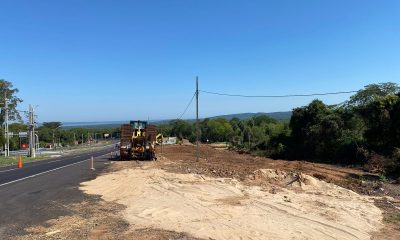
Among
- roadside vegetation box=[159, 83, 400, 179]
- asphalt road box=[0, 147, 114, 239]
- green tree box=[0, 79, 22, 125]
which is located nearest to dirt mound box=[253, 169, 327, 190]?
roadside vegetation box=[159, 83, 400, 179]

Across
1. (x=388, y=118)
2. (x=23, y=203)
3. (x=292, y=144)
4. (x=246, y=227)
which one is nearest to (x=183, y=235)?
(x=246, y=227)

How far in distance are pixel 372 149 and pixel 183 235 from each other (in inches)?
1102

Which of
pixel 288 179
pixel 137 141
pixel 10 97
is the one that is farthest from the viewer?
pixel 10 97

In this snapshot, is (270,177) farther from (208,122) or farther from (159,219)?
(208,122)

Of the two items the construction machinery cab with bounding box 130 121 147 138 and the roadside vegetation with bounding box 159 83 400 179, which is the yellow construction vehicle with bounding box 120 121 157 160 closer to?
the construction machinery cab with bounding box 130 121 147 138

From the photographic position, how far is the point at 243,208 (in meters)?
13.1

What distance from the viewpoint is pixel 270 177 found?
68.9 ft

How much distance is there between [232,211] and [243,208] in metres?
0.61

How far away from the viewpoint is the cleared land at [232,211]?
10219 millimetres

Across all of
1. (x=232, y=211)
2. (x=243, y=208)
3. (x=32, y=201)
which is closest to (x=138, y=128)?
(x=32, y=201)

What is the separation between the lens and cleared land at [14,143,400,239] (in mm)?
10219

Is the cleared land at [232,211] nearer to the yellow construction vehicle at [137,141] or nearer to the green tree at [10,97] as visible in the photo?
the yellow construction vehicle at [137,141]

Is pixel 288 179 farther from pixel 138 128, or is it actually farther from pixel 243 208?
pixel 138 128

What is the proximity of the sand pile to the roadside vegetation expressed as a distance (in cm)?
995
